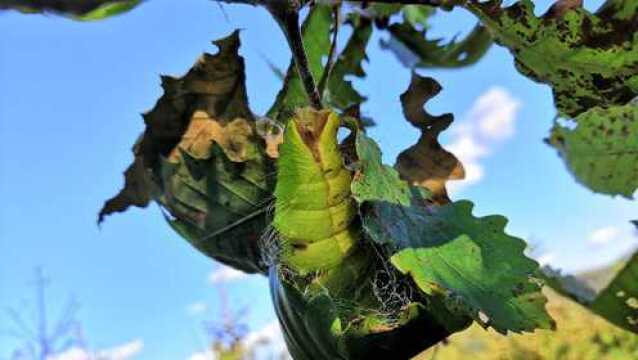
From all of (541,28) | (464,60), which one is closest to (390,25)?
(464,60)

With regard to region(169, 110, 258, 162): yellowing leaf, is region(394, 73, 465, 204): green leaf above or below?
below

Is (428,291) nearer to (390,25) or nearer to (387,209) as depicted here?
(387,209)

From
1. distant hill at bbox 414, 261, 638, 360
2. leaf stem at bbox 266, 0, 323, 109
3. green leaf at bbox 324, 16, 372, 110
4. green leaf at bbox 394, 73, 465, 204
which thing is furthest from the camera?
distant hill at bbox 414, 261, 638, 360

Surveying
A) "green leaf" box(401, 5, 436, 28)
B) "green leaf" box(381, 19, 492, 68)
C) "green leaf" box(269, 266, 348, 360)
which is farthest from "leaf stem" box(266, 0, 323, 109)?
"green leaf" box(401, 5, 436, 28)

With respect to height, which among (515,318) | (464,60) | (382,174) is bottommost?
(515,318)

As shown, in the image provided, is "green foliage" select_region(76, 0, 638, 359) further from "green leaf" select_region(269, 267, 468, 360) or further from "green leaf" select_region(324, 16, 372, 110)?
"green leaf" select_region(324, 16, 372, 110)
